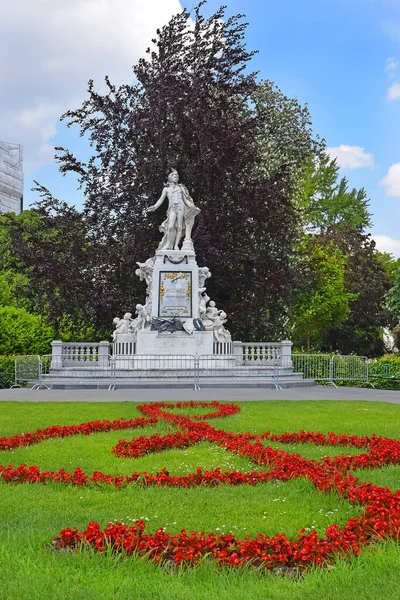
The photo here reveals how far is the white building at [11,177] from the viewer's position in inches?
2366

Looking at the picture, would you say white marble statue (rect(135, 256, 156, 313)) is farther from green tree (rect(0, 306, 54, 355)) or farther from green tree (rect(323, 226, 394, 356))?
green tree (rect(323, 226, 394, 356))

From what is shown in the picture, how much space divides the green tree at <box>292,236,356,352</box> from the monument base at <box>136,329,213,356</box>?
35.2 ft

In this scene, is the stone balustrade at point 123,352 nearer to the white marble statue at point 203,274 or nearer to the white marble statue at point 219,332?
the white marble statue at point 219,332

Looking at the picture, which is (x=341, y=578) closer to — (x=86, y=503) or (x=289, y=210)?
(x=86, y=503)

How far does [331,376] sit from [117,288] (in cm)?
1075

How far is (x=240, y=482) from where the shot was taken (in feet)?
19.4

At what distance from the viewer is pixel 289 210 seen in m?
29.9

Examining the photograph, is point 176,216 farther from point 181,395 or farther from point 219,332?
point 181,395

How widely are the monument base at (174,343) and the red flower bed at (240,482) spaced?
10.3 m

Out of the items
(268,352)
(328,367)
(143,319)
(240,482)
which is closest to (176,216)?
(143,319)

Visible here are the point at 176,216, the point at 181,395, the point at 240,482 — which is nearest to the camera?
the point at 240,482

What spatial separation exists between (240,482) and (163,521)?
1.51 m

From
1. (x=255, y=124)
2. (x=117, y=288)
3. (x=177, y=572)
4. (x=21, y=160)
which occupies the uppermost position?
(x=21, y=160)

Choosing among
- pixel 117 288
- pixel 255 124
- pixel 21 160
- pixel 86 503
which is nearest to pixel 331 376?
pixel 117 288
